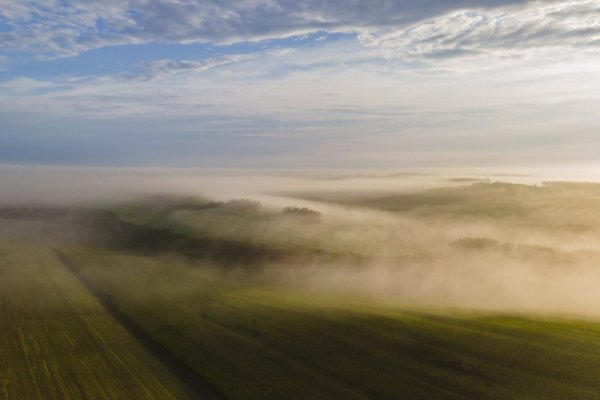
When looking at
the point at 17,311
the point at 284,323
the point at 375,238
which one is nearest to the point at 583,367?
the point at 284,323

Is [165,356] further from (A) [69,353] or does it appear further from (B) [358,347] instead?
(B) [358,347]

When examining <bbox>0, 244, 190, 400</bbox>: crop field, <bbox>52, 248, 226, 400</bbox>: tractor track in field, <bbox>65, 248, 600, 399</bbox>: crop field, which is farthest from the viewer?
<bbox>65, 248, 600, 399</bbox>: crop field

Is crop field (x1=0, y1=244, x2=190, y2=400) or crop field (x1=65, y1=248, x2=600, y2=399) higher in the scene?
crop field (x1=65, y1=248, x2=600, y2=399)

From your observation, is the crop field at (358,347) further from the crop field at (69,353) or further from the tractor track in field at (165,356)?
the crop field at (69,353)

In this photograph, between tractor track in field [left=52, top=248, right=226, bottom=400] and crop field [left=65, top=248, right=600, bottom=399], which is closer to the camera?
tractor track in field [left=52, top=248, right=226, bottom=400]

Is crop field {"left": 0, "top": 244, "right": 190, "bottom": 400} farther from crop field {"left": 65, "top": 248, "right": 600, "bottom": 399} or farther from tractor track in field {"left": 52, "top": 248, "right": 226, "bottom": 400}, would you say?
crop field {"left": 65, "top": 248, "right": 600, "bottom": 399}

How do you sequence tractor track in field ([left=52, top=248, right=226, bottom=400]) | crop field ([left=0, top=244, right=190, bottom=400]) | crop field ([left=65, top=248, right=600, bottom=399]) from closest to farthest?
crop field ([left=0, top=244, right=190, bottom=400]), tractor track in field ([left=52, top=248, right=226, bottom=400]), crop field ([left=65, top=248, right=600, bottom=399])
